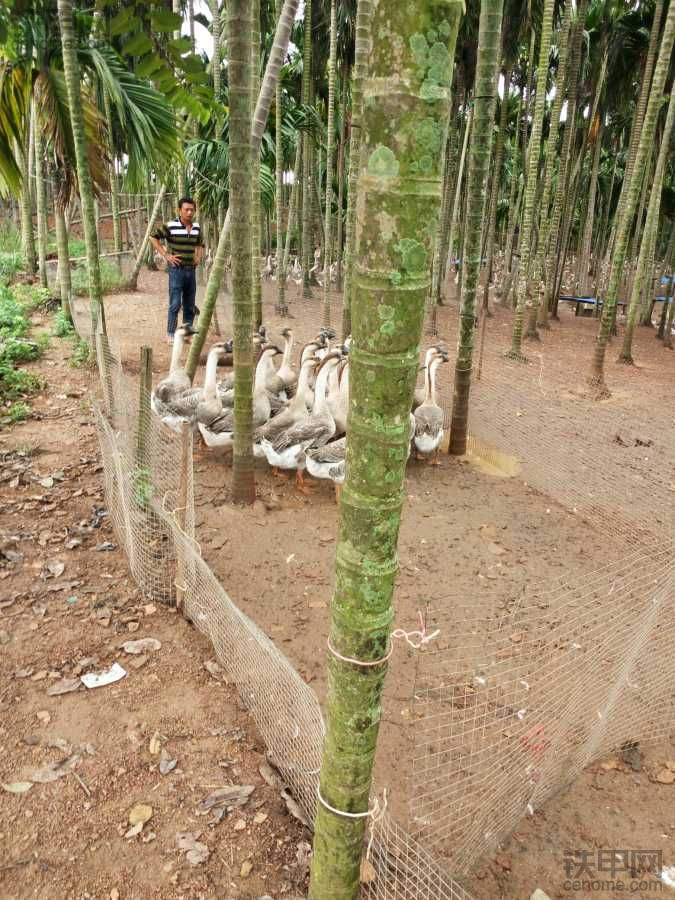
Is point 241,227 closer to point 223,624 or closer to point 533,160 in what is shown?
point 223,624

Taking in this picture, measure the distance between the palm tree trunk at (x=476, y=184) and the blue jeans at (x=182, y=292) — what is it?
4.63 meters

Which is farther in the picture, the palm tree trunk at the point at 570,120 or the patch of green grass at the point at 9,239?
the patch of green grass at the point at 9,239

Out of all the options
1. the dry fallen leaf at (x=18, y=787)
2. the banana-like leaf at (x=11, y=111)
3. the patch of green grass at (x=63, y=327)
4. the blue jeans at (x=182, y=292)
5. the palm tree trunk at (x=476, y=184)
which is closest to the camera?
the dry fallen leaf at (x=18, y=787)

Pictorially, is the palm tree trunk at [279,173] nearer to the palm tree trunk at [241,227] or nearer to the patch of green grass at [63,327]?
the patch of green grass at [63,327]

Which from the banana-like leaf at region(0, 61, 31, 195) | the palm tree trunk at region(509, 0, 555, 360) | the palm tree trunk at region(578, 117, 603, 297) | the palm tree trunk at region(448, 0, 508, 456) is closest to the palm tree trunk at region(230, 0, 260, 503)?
the palm tree trunk at region(448, 0, 508, 456)

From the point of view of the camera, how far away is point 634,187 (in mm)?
9531

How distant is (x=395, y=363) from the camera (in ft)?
4.81

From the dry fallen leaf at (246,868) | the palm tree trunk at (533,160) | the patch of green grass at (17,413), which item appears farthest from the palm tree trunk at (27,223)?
the dry fallen leaf at (246,868)

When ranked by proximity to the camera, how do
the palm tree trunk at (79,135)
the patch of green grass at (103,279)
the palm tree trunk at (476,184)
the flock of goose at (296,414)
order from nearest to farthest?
1. the palm tree trunk at (79,135)
2. the palm tree trunk at (476,184)
3. the flock of goose at (296,414)
4. the patch of green grass at (103,279)

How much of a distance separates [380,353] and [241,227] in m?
3.82

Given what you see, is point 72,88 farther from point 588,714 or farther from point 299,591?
point 588,714

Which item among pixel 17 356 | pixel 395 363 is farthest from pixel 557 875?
pixel 17 356

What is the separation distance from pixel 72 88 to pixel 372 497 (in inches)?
237

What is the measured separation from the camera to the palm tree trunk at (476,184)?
5.77m
